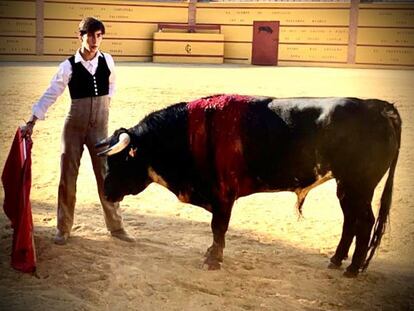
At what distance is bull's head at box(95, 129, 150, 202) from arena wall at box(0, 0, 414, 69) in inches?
706

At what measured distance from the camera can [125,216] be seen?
5.31m

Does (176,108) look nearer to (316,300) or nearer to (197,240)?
(197,240)

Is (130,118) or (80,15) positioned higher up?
(80,15)

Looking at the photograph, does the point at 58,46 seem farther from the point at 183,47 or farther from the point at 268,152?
the point at 268,152

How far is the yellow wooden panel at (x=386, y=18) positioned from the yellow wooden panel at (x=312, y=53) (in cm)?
126

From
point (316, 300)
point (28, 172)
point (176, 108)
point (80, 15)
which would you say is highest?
point (80, 15)

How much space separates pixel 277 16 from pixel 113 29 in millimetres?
6435

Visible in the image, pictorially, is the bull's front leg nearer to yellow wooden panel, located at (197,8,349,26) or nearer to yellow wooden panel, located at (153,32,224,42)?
yellow wooden panel, located at (153,32,224,42)

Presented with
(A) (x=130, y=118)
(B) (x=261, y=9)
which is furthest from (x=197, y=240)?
(B) (x=261, y=9)

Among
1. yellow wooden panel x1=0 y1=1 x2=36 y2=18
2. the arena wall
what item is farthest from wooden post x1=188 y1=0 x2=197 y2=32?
yellow wooden panel x1=0 y1=1 x2=36 y2=18

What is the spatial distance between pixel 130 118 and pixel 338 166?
627 cm

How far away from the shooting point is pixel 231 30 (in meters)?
22.2

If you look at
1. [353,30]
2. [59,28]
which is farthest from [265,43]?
[59,28]

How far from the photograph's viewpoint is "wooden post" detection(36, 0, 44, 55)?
843 inches
